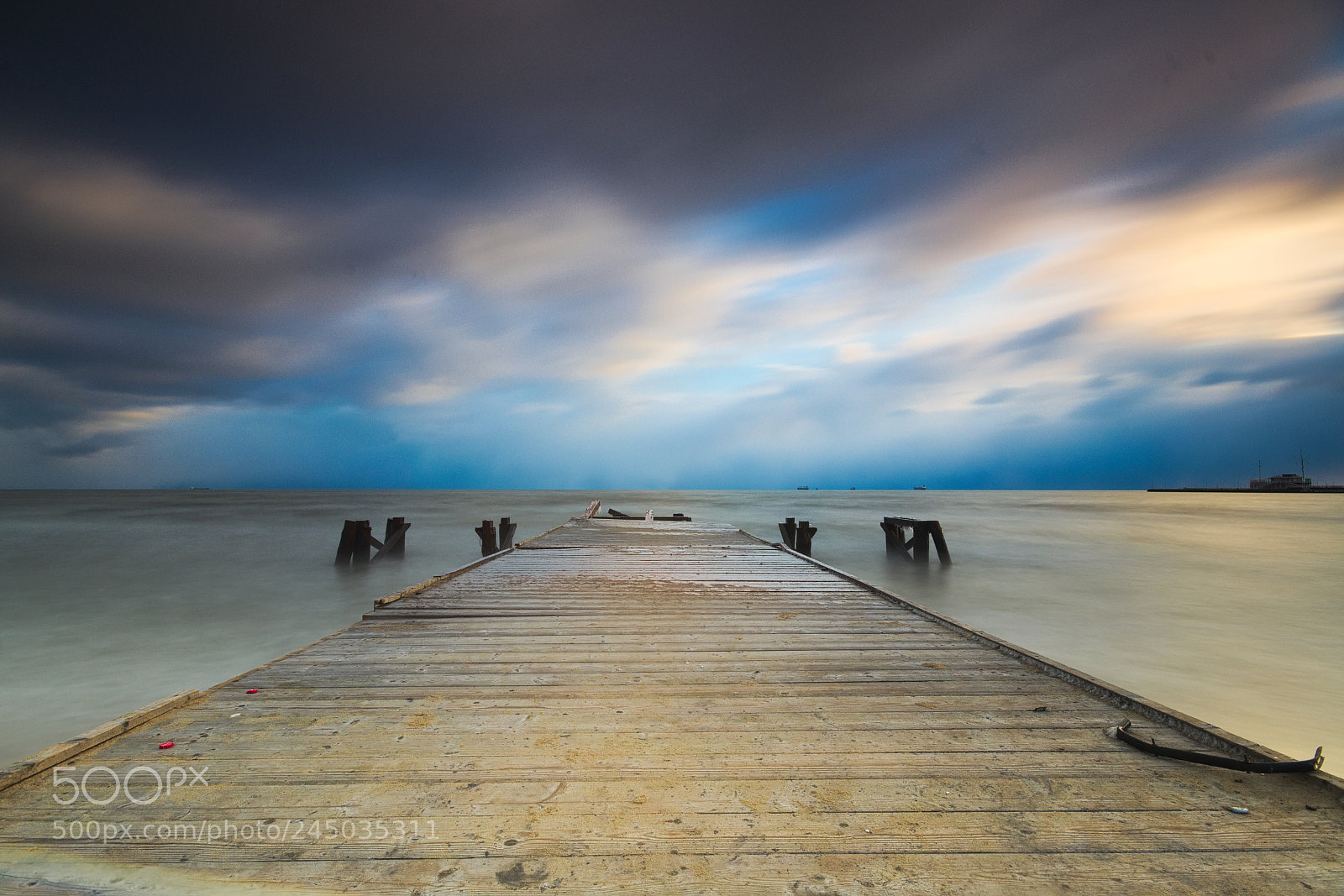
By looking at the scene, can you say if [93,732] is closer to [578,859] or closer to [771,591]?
[578,859]

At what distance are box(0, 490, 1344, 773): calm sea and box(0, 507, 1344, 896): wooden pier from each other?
4417 mm

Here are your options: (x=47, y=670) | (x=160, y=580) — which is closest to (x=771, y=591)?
(x=47, y=670)

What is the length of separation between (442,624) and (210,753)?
2.12 m

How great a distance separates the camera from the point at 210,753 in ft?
7.79

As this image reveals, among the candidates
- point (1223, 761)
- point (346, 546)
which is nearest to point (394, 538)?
point (346, 546)

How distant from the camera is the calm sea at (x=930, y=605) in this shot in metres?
6.53

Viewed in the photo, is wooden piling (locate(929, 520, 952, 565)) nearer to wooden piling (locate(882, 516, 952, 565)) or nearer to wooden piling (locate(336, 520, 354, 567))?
wooden piling (locate(882, 516, 952, 565))

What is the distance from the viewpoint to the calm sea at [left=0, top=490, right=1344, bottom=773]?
6.53 metres

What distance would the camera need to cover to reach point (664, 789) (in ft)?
6.92

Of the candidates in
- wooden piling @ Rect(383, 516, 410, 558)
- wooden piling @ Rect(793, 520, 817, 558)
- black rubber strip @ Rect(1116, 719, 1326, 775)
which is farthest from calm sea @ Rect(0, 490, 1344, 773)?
black rubber strip @ Rect(1116, 719, 1326, 775)

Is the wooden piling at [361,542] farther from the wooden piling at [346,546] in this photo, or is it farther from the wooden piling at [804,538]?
the wooden piling at [804,538]

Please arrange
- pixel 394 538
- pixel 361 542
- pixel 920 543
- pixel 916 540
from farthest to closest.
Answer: pixel 394 538
pixel 916 540
pixel 920 543
pixel 361 542

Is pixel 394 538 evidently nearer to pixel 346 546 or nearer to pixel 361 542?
pixel 361 542

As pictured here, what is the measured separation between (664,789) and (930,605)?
11.2 meters
